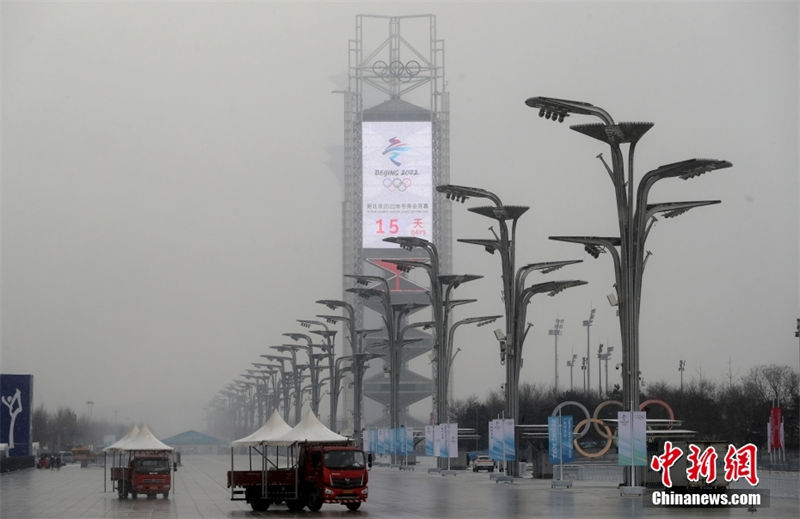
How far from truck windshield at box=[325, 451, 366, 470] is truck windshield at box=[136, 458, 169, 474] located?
12038 mm

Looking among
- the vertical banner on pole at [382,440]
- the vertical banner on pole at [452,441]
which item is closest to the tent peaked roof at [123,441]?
the vertical banner on pole at [452,441]

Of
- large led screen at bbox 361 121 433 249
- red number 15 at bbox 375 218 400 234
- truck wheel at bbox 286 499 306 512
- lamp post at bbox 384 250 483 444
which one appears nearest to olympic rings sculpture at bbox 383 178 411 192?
large led screen at bbox 361 121 433 249

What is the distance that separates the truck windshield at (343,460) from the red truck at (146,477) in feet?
37.7

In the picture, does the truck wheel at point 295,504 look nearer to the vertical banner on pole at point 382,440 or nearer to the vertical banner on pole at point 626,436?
the vertical banner on pole at point 626,436

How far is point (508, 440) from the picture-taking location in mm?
58938

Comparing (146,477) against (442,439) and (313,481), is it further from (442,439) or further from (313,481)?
(442,439)

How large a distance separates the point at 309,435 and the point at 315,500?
2.37 metres

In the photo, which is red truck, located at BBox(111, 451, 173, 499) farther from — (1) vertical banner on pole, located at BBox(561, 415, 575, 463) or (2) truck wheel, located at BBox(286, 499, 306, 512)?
(1) vertical banner on pole, located at BBox(561, 415, 575, 463)

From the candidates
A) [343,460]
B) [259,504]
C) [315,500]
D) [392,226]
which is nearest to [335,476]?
[343,460]

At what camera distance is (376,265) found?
16712cm

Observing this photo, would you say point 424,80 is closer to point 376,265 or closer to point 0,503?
point 376,265

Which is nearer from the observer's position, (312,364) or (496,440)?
(496,440)

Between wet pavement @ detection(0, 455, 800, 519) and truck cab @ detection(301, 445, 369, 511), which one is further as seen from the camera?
truck cab @ detection(301, 445, 369, 511)

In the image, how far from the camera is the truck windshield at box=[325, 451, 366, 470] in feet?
137
